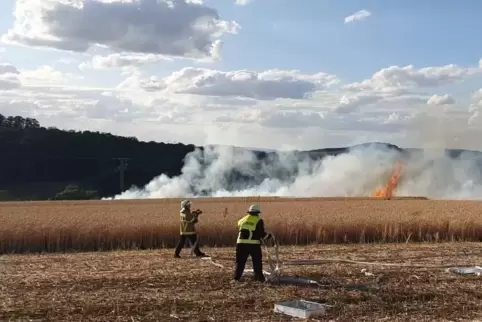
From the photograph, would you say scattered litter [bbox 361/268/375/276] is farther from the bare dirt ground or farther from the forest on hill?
the forest on hill

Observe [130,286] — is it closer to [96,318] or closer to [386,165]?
[96,318]

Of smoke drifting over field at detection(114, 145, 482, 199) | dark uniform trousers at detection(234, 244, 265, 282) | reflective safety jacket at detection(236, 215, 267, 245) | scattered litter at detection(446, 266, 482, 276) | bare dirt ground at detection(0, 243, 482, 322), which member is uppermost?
smoke drifting over field at detection(114, 145, 482, 199)

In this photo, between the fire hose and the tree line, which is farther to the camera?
the tree line

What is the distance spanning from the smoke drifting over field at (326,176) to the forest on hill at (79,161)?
175 inches

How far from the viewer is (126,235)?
24562mm

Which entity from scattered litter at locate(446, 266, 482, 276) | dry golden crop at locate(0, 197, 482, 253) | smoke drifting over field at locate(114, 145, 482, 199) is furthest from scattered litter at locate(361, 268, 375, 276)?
smoke drifting over field at locate(114, 145, 482, 199)

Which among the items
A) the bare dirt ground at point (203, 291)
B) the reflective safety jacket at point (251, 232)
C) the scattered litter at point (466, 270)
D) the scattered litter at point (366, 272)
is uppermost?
the reflective safety jacket at point (251, 232)

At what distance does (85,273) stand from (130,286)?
102 inches

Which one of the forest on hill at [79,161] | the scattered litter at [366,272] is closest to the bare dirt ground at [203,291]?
the scattered litter at [366,272]

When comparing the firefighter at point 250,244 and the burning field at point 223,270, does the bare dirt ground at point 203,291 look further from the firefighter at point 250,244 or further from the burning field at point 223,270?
the firefighter at point 250,244

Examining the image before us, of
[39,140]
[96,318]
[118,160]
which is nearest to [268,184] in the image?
[118,160]

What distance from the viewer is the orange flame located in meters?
65.9

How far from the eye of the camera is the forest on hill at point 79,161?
92.2m

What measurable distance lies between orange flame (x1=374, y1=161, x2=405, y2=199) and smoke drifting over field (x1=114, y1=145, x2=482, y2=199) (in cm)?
90
